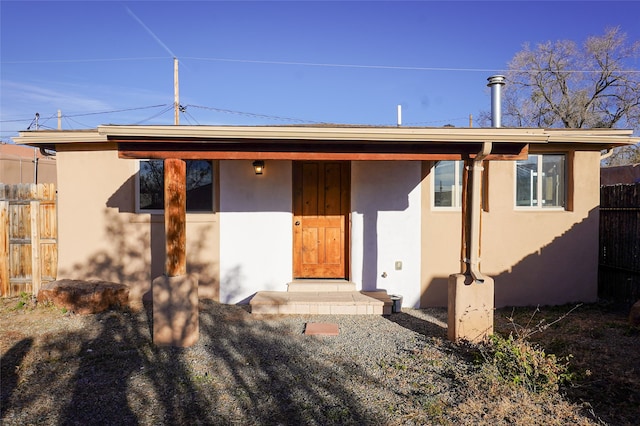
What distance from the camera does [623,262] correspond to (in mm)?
7023

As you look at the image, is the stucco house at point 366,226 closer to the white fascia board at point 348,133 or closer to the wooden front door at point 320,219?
the wooden front door at point 320,219

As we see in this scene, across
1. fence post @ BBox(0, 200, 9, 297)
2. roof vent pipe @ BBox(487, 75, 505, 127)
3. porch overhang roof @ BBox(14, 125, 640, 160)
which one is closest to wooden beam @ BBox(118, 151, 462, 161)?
porch overhang roof @ BBox(14, 125, 640, 160)

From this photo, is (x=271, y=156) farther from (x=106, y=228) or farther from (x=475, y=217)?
(x=106, y=228)

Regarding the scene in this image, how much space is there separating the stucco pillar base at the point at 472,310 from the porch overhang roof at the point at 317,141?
5.15ft

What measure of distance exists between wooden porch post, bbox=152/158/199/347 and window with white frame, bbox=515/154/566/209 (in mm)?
5465

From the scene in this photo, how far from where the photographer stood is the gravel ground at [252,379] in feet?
10.5

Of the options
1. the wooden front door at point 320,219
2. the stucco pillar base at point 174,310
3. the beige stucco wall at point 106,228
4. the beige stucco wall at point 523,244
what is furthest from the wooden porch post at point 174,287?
the beige stucco wall at point 523,244

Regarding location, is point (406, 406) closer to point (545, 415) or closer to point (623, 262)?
point (545, 415)

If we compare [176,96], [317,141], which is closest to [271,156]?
[317,141]

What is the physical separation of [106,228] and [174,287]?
2972 millimetres

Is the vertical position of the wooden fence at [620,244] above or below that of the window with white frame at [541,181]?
below

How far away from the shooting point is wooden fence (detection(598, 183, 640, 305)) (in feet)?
22.2

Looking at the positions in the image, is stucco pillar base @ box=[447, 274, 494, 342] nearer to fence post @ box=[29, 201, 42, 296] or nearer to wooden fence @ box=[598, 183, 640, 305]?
wooden fence @ box=[598, 183, 640, 305]

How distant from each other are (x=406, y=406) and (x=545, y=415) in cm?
106
